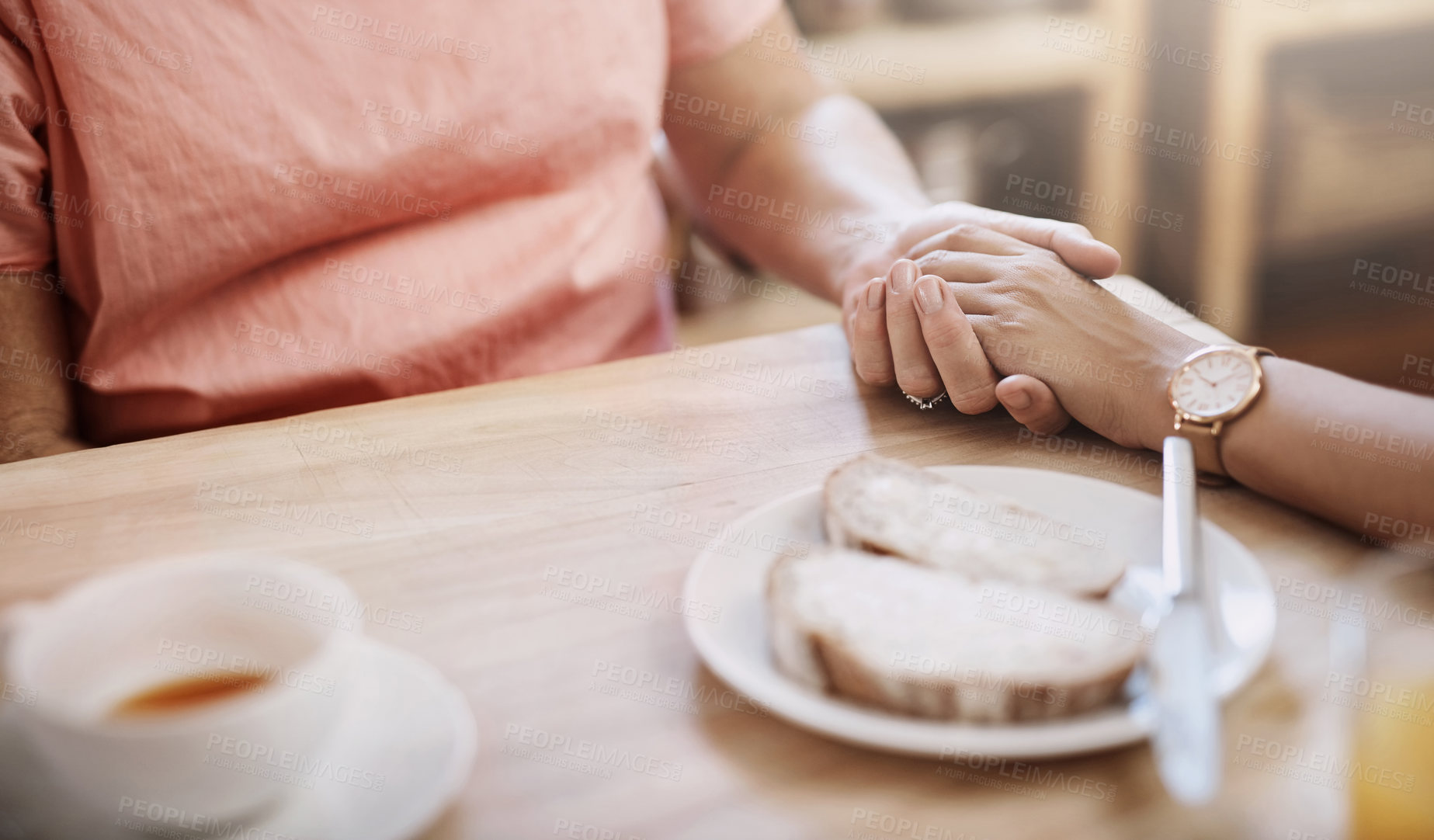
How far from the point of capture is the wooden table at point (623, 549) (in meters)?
0.37

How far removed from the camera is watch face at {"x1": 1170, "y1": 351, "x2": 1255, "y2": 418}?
0.61 meters

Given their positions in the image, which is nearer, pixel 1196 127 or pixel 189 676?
pixel 189 676

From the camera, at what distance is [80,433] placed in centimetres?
84

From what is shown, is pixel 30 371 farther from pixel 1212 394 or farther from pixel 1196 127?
pixel 1196 127

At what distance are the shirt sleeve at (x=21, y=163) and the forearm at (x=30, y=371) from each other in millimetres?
19

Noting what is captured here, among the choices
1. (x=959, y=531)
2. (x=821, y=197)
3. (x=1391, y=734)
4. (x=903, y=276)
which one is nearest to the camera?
(x=1391, y=734)

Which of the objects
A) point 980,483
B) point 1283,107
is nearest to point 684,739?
point 980,483

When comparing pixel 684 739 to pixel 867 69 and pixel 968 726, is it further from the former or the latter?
pixel 867 69

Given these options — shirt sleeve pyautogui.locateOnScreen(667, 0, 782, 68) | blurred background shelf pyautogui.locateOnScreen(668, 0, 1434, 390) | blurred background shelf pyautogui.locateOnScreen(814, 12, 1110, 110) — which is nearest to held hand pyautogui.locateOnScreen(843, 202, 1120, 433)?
shirt sleeve pyautogui.locateOnScreen(667, 0, 782, 68)

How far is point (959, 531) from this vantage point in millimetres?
504

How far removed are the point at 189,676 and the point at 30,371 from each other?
0.53 metres

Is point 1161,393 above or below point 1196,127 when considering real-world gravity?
above

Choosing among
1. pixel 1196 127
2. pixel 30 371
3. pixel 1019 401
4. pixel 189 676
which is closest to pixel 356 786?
pixel 189 676

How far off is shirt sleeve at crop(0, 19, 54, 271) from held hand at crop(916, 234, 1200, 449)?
644 millimetres
